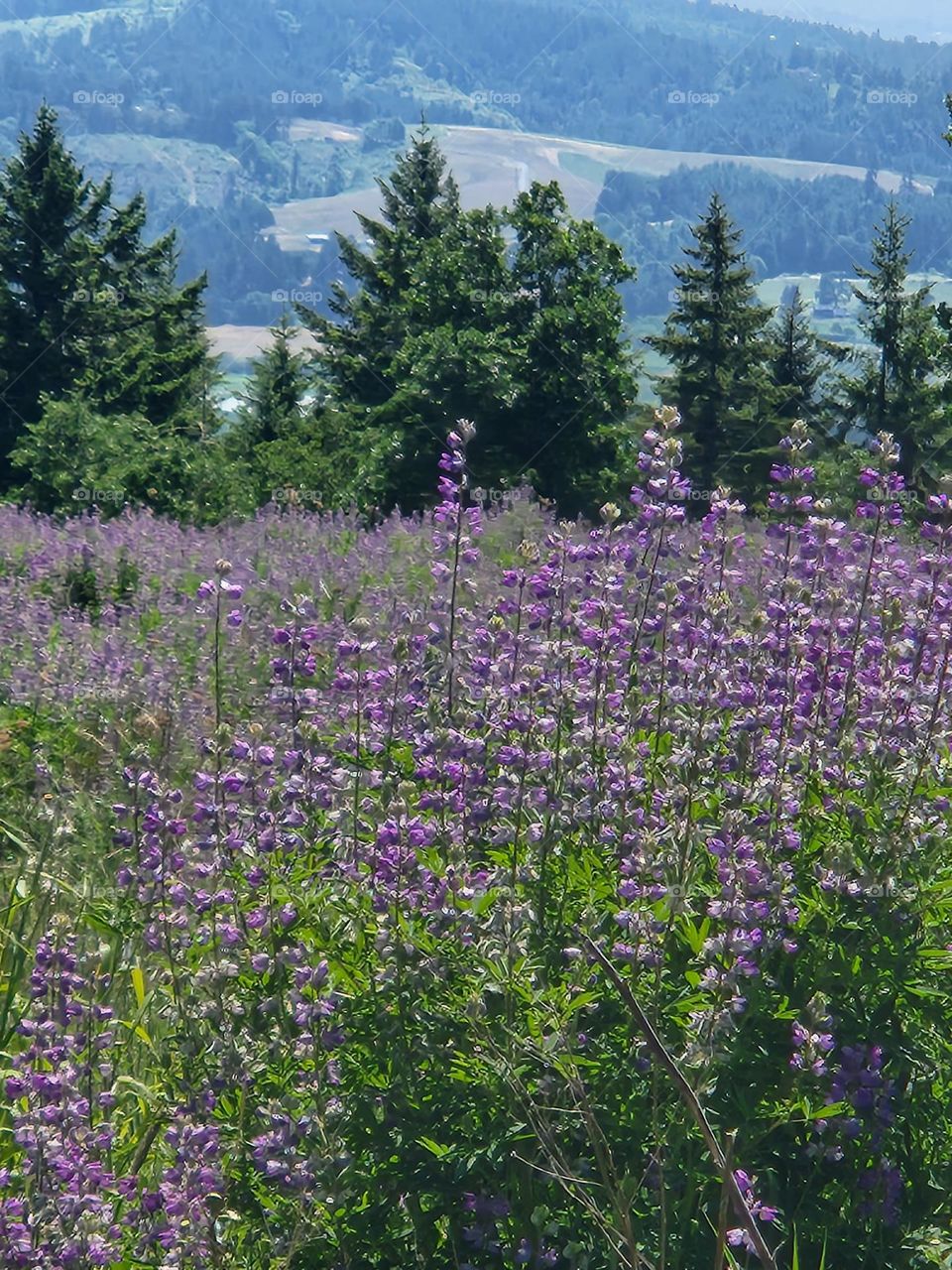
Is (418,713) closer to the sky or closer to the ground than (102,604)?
closer to the sky

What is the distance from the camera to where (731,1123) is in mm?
3135

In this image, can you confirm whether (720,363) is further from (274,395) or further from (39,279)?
(39,279)

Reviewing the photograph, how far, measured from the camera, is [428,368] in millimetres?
23594

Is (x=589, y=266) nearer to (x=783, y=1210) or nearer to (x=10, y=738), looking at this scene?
(x=10, y=738)

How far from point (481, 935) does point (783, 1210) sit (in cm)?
88

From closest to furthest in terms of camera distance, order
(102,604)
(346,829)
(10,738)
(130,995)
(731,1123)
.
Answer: (731,1123) < (346,829) < (130,995) < (10,738) < (102,604)

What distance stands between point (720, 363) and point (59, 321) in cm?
1753

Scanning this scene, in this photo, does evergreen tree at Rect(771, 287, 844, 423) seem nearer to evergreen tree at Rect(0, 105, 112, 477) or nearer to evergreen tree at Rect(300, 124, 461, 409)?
evergreen tree at Rect(300, 124, 461, 409)

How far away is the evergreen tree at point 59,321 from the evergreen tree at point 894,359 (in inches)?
747

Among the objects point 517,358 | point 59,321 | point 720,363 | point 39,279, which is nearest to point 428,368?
point 517,358

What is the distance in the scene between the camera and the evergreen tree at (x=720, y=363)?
36.8 m

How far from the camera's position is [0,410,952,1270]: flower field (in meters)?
2.98

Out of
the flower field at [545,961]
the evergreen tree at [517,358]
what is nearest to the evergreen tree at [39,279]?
the evergreen tree at [517,358]

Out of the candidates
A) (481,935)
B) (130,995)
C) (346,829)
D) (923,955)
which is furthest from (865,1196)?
(130,995)
